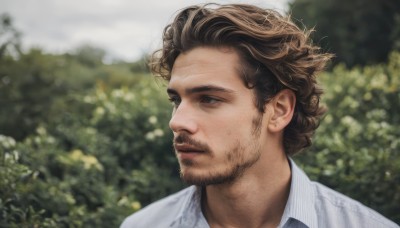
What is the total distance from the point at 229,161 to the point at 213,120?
245 mm

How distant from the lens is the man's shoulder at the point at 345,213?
2348 millimetres

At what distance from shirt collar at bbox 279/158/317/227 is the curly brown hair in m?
0.33

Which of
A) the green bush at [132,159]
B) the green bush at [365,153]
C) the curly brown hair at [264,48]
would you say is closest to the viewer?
the curly brown hair at [264,48]

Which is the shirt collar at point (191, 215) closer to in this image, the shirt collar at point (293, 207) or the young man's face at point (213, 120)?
the shirt collar at point (293, 207)

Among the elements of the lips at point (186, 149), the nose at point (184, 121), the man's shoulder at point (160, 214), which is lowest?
the man's shoulder at point (160, 214)

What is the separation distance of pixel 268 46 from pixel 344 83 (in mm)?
3913

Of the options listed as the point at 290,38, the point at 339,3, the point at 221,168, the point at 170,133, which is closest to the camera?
the point at 221,168

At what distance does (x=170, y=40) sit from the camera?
2824 mm

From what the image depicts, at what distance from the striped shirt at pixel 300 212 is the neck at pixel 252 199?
11cm

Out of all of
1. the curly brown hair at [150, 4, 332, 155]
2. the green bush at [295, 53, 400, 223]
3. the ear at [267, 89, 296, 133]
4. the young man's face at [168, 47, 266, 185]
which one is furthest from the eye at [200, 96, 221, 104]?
the green bush at [295, 53, 400, 223]

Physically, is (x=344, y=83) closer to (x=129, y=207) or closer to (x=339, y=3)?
(x=129, y=207)

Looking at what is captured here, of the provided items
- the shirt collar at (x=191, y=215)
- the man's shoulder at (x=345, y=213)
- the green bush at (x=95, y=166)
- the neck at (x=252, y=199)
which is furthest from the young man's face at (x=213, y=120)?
the green bush at (x=95, y=166)

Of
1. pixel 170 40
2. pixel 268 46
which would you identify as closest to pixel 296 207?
pixel 268 46

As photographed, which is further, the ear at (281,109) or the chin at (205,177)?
A: the ear at (281,109)
